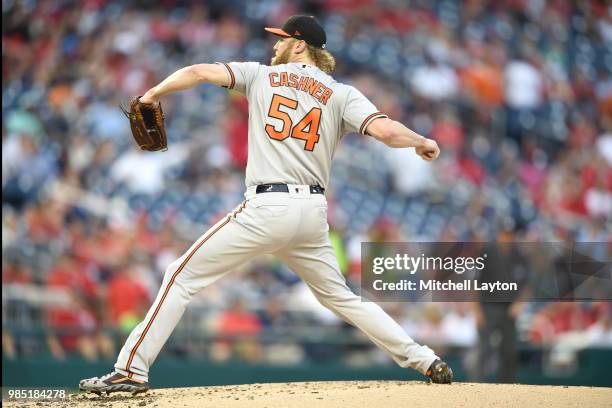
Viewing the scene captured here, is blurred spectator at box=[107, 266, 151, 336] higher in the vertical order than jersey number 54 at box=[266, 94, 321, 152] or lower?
lower

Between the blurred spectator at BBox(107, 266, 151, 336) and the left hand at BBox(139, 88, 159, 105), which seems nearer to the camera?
the left hand at BBox(139, 88, 159, 105)

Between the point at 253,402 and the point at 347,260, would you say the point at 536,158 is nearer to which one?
the point at 347,260

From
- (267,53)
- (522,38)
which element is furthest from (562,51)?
(267,53)

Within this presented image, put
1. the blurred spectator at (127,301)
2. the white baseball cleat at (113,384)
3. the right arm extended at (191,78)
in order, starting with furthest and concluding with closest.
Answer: the blurred spectator at (127,301) < the white baseball cleat at (113,384) < the right arm extended at (191,78)

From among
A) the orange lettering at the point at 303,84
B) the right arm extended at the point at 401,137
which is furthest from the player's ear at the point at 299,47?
the right arm extended at the point at 401,137

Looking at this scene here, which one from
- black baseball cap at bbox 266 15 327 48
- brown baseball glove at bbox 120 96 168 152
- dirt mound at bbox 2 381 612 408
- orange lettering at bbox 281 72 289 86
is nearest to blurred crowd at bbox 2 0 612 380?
dirt mound at bbox 2 381 612 408

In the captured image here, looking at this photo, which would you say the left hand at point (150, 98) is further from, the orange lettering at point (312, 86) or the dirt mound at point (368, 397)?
the dirt mound at point (368, 397)

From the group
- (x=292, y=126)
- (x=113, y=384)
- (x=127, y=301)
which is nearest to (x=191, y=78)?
(x=292, y=126)

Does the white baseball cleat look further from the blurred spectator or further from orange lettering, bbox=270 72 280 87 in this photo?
the blurred spectator
